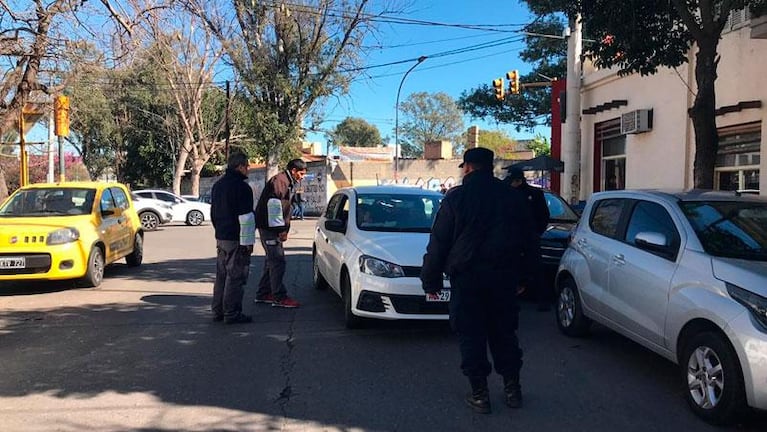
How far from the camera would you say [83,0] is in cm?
1157

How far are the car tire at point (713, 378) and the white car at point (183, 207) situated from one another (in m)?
22.9

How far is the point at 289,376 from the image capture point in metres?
5.10

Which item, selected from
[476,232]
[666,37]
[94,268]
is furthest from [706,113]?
[94,268]

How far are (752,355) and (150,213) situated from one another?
2110 centimetres

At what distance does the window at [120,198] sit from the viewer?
10656 millimetres

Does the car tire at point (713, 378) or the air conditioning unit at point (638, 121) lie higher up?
the air conditioning unit at point (638, 121)

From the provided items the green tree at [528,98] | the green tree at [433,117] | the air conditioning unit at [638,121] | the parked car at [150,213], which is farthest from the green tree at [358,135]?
the air conditioning unit at [638,121]

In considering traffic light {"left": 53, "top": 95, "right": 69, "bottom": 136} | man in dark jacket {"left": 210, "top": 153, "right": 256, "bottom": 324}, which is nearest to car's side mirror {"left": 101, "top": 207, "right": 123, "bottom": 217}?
man in dark jacket {"left": 210, "top": 153, "right": 256, "bottom": 324}

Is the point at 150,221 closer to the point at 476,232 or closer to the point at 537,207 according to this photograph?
the point at 537,207

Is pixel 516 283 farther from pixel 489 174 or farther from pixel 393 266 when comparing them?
pixel 393 266

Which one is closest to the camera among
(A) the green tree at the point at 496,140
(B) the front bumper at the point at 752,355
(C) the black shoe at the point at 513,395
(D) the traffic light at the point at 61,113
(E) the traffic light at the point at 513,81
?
(B) the front bumper at the point at 752,355

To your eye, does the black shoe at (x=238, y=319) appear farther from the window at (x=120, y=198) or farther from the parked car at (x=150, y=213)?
the parked car at (x=150, y=213)

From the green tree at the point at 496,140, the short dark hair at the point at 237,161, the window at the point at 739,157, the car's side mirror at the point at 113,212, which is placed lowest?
the car's side mirror at the point at 113,212

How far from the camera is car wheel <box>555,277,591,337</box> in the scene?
625 cm
